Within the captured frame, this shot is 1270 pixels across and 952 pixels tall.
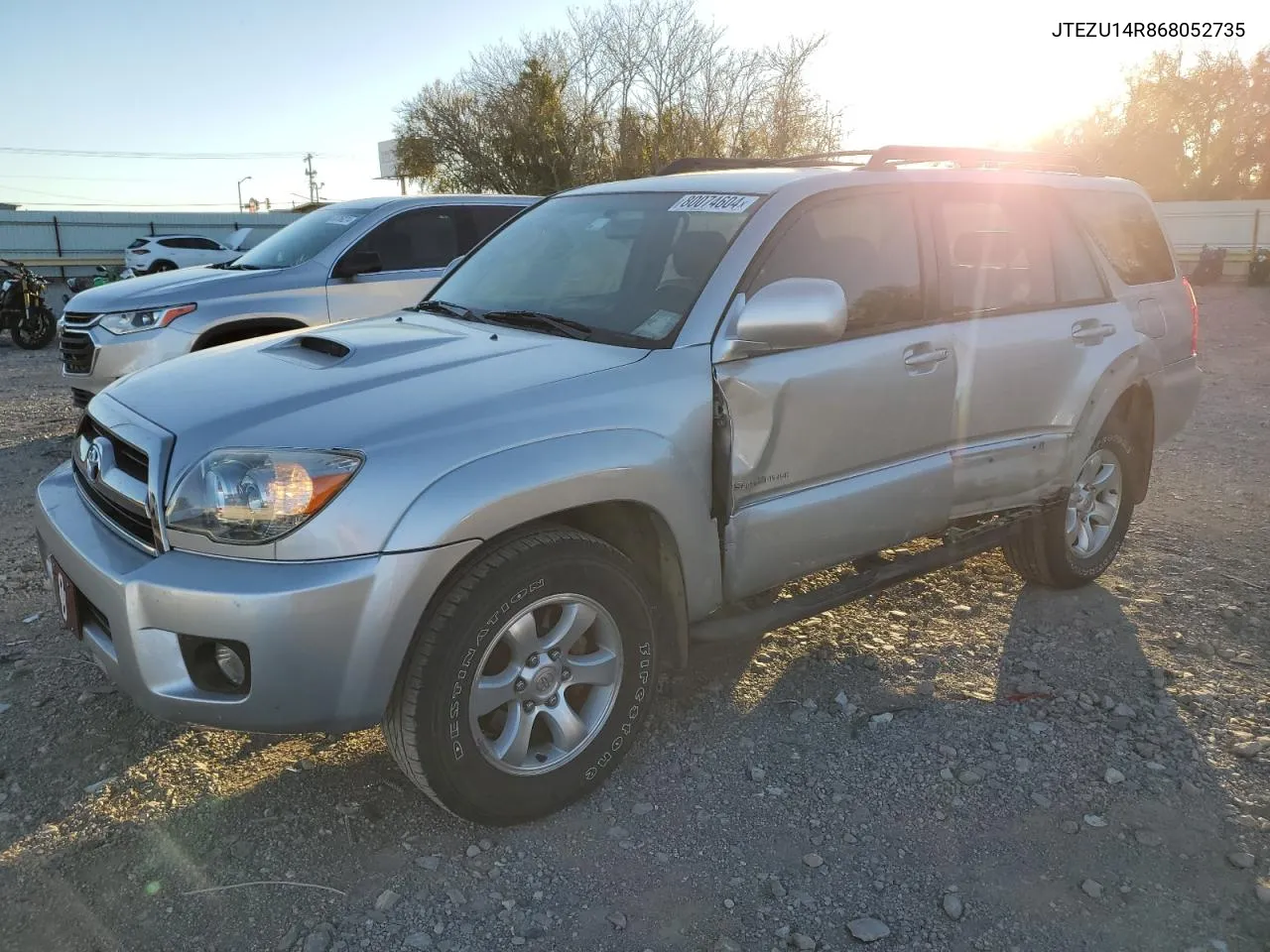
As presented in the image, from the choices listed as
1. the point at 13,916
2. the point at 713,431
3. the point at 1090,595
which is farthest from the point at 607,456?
the point at 1090,595

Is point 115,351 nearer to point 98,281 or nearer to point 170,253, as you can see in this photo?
point 98,281

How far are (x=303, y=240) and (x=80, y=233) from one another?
82.7ft

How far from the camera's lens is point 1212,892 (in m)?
2.48

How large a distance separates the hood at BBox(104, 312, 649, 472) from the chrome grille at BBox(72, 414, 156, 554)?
12 cm

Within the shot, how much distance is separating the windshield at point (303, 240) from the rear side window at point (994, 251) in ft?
15.7

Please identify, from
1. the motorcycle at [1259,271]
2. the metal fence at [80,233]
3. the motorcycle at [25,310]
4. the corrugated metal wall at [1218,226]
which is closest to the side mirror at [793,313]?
the motorcycle at [25,310]

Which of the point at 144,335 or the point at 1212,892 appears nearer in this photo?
the point at 1212,892

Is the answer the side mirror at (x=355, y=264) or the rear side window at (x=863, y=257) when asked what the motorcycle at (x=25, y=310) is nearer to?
the side mirror at (x=355, y=264)

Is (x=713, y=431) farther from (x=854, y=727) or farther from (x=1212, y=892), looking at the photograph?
(x=1212, y=892)

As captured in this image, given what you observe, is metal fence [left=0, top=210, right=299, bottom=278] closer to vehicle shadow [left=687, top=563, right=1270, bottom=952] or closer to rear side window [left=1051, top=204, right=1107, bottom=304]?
rear side window [left=1051, top=204, right=1107, bottom=304]

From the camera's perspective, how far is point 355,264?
679 centimetres

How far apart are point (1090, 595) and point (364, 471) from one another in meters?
3.49

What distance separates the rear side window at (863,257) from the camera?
3180 mm

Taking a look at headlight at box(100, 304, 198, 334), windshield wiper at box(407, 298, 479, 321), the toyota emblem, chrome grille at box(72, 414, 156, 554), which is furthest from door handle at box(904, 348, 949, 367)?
headlight at box(100, 304, 198, 334)
